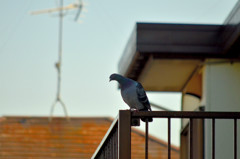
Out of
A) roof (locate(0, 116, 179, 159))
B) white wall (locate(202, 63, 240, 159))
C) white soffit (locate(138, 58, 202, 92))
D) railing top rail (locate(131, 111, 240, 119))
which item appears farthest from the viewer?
roof (locate(0, 116, 179, 159))

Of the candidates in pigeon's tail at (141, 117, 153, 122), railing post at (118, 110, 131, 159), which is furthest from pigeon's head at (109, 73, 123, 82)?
railing post at (118, 110, 131, 159)

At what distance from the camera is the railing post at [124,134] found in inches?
196

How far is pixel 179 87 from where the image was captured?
Result: 1133cm

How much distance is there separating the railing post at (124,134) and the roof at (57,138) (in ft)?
42.0

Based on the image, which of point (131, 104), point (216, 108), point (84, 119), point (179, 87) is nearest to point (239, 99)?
point (216, 108)

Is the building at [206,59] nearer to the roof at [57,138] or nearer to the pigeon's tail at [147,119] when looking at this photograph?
the pigeon's tail at [147,119]

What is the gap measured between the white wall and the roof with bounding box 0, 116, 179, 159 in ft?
27.4

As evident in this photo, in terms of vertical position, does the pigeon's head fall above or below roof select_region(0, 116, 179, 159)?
below

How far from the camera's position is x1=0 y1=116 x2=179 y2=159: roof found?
18531 millimetres

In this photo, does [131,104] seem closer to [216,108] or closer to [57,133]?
[216,108]

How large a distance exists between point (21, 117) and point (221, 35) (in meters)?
12.2

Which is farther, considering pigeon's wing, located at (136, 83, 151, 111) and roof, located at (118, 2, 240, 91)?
roof, located at (118, 2, 240, 91)

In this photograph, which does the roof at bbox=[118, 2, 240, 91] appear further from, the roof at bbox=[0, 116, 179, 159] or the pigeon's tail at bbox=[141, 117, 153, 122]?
the roof at bbox=[0, 116, 179, 159]

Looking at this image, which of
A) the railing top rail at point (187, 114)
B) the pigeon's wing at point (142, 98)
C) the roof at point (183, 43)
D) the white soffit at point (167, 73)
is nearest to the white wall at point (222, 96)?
the roof at point (183, 43)
